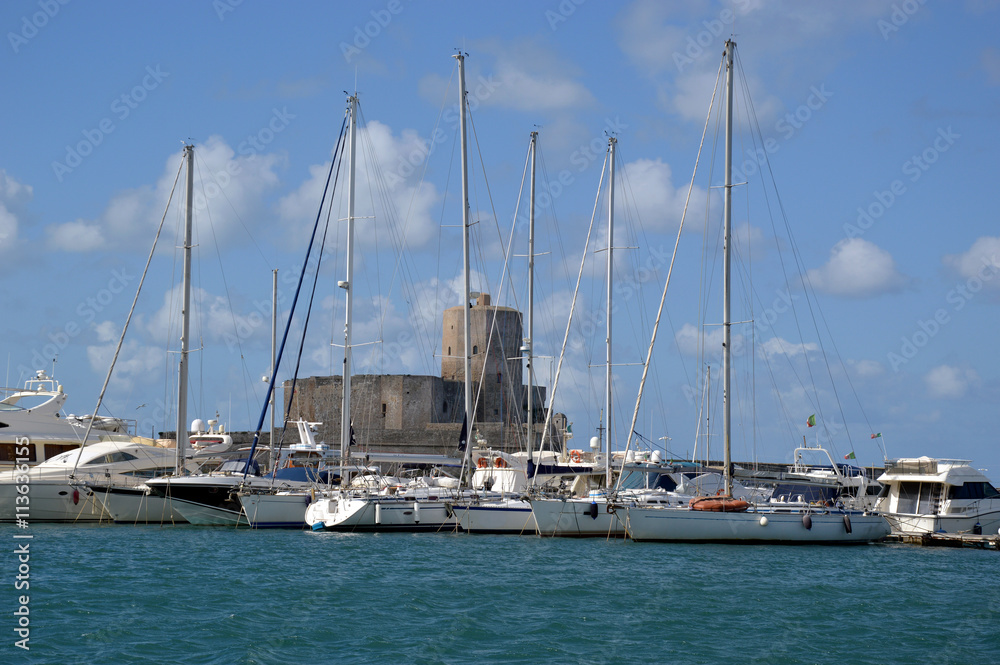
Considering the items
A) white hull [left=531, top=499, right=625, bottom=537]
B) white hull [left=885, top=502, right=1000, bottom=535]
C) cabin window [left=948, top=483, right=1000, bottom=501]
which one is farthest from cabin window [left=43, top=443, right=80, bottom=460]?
cabin window [left=948, top=483, right=1000, bottom=501]

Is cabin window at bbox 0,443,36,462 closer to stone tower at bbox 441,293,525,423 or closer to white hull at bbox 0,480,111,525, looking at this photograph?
white hull at bbox 0,480,111,525

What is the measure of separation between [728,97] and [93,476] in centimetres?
1880

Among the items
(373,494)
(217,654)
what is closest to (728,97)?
(373,494)

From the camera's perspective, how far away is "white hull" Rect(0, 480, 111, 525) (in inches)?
1005

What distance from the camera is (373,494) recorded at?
82.8 ft

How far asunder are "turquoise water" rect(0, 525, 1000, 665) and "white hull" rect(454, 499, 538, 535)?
1.79m

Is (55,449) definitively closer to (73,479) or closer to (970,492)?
(73,479)

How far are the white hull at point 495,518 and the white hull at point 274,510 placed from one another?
12.8 ft

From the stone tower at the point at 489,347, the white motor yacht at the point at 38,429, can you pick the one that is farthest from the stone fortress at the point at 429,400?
the white motor yacht at the point at 38,429

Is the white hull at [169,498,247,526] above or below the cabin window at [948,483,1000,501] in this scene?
below

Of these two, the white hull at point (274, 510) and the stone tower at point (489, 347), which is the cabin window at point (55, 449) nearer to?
the white hull at point (274, 510)

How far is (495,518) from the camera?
24.5 metres

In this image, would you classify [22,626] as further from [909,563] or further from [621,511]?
[909,563]

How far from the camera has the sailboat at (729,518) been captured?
2223 centimetres
